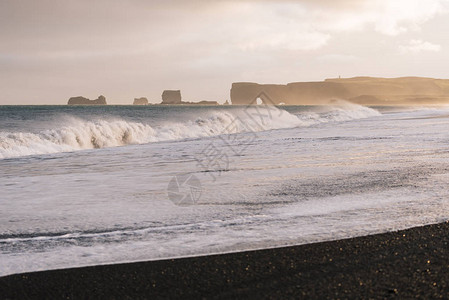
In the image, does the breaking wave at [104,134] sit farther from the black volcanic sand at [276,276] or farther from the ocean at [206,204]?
the black volcanic sand at [276,276]

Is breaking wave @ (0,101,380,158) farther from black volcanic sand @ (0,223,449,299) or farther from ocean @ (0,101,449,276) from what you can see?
black volcanic sand @ (0,223,449,299)

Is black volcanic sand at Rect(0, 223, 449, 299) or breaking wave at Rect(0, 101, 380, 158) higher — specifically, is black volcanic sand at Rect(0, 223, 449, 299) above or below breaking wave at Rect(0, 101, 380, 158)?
below

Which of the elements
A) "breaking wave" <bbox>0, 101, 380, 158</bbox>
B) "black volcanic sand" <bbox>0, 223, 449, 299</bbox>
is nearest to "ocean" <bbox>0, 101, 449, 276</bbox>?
"black volcanic sand" <bbox>0, 223, 449, 299</bbox>

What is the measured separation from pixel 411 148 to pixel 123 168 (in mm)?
7385

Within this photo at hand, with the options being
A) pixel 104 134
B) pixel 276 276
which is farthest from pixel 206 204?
pixel 104 134

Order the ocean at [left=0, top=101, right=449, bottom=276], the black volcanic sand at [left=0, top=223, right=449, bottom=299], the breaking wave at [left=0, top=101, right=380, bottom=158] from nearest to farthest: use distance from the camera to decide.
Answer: the black volcanic sand at [left=0, top=223, right=449, bottom=299] < the ocean at [left=0, top=101, right=449, bottom=276] < the breaking wave at [left=0, top=101, right=380, bottom=158]

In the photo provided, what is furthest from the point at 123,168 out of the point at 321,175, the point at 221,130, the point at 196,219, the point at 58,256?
the point at 221,130

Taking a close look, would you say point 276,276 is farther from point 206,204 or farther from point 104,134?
point 104,134

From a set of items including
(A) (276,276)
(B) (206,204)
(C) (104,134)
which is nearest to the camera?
(A) (276,276)

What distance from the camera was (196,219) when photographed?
479 cm

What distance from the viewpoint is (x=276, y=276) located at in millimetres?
2883

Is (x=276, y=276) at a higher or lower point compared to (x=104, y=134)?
lower

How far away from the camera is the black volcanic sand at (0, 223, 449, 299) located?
103 inches

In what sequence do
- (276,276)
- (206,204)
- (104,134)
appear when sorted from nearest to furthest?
1. (276,276)
2. (206,204)
3. (104,134)
